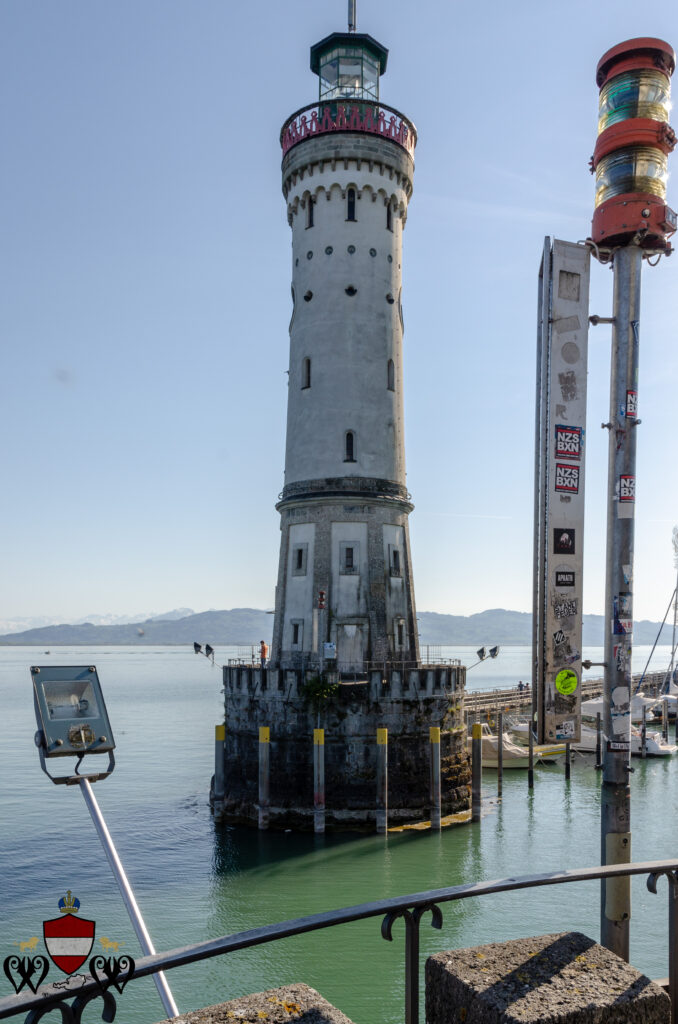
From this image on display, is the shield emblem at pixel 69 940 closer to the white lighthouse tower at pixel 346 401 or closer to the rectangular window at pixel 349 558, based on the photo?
the white lighthouse tower at pixel 346 401

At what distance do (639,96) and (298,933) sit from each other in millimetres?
9902

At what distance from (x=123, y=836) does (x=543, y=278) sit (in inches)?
1332

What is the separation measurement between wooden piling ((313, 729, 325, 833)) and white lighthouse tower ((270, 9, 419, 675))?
16.9 feet

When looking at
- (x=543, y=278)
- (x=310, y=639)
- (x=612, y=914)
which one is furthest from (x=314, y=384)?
(x=612, y=914)

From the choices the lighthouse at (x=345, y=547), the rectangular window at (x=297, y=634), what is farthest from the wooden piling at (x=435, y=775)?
the rectangular window at (x=297, y=634)

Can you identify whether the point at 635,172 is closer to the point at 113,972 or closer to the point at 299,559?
the point at 113,972

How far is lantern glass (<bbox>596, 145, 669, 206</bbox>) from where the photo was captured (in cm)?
991

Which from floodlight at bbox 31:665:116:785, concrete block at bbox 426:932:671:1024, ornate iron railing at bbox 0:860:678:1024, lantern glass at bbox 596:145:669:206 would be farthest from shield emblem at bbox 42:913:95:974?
lantern glass at bbox 596:145:669:206

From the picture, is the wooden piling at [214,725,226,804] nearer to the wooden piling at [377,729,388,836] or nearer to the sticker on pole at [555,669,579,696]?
the wooden piling at [377,729,388,836]

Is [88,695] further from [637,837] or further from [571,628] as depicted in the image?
[637,837]

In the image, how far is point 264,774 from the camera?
36.3 m

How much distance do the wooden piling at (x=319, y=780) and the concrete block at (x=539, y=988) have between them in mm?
32116

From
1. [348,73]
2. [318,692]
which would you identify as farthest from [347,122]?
[318,692]

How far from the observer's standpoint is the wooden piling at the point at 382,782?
35.2 meters
